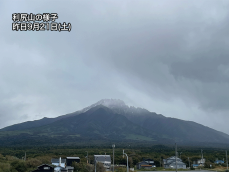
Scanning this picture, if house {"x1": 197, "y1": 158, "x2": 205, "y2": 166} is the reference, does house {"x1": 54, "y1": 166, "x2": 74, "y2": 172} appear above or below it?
above

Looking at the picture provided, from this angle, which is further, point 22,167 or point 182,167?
point 182,167

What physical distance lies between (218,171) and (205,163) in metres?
19.7

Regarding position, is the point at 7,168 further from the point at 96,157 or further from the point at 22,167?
the point at 96,157

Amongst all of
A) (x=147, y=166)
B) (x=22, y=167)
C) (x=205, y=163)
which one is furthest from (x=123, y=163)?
(x=22, y=167)

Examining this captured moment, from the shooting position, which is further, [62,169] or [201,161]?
[201,161]

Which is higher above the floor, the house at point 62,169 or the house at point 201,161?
the house at point 62,169

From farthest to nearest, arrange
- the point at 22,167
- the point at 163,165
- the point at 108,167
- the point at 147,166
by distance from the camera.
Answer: the point at 163,165, the point at 147,166, the point at 108,167, the point at 22,167

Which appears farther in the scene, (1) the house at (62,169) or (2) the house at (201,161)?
(2) the house at (201,161)

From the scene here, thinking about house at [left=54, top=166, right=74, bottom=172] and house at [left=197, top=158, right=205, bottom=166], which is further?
house at [left=197, top=158, right=205, bottom=166]

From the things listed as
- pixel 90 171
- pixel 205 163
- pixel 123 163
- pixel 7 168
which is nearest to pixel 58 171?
pixel 90 171

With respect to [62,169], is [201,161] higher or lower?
lower

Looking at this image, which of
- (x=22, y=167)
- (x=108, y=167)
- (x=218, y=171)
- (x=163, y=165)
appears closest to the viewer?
(x=22, y=167)

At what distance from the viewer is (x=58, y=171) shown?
64.4m

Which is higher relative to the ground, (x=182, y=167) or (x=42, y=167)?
(x=42, y=167)
